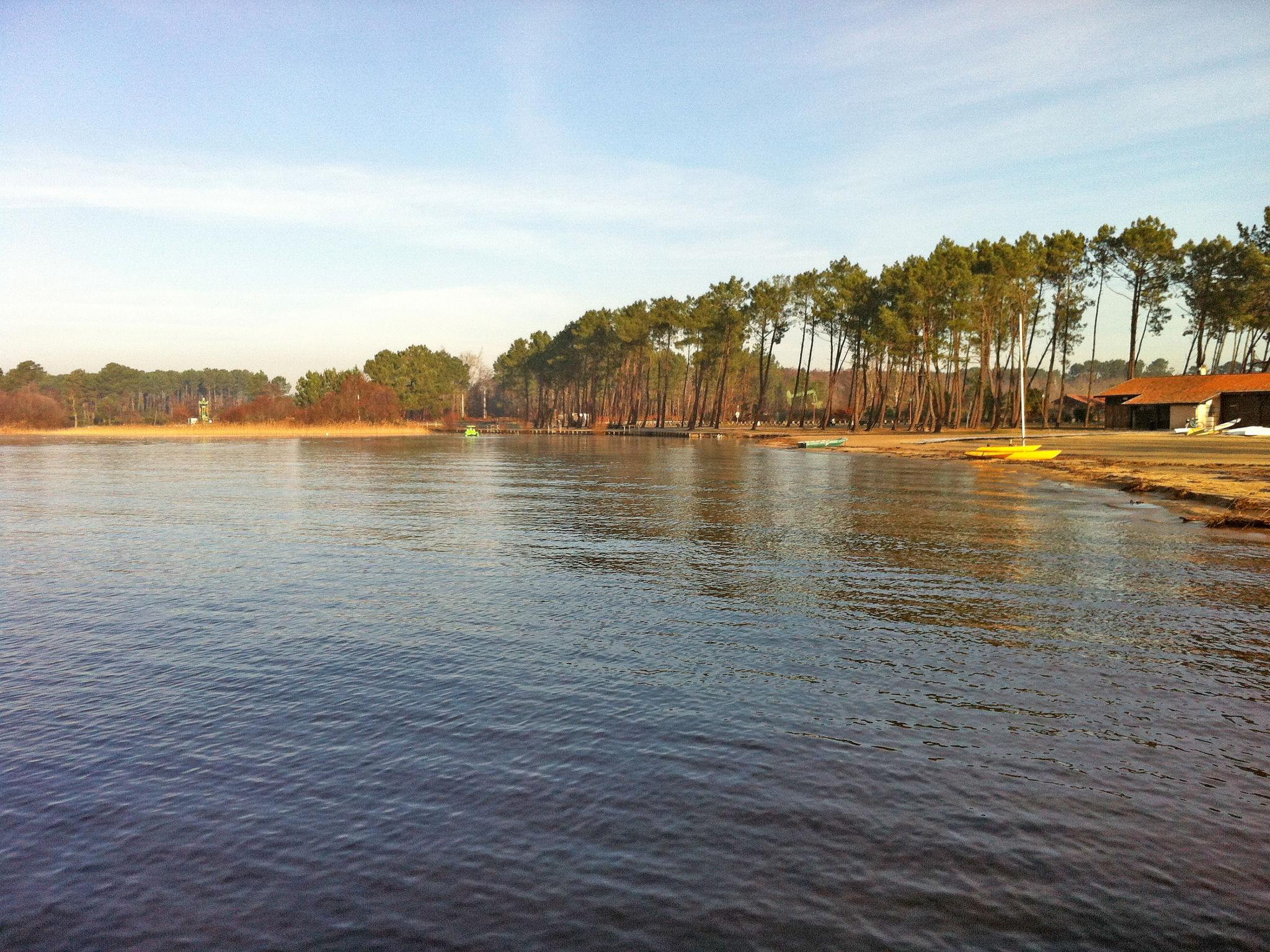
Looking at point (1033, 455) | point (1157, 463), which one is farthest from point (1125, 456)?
point (1157, 463)

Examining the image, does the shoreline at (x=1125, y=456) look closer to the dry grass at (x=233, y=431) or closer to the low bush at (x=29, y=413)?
the dry grass at (x=233, y=431)

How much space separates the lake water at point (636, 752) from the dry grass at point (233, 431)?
134m

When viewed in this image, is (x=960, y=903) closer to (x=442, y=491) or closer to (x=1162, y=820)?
(x=1162, y=820)

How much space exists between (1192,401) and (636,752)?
9790 cm

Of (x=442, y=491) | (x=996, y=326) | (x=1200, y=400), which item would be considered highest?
(x=996, y=326)

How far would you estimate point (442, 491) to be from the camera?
43.7 meters

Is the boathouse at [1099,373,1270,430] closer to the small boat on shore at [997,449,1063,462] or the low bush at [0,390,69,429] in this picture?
the small boat on shore at [997,449,1063,462]

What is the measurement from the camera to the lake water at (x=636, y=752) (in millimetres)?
6344

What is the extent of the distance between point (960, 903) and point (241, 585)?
16.5 meters

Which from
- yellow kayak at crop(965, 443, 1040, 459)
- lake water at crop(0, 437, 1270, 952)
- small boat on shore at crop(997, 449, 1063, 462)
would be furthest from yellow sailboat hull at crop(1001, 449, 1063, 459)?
lake water at crop(0, 437, 1270, 952)

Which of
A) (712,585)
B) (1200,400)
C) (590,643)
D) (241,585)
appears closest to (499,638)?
(590,643)

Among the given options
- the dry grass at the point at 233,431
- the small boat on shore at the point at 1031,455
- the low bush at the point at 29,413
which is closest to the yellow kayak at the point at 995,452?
the small boat on shore at the point at 1031,455

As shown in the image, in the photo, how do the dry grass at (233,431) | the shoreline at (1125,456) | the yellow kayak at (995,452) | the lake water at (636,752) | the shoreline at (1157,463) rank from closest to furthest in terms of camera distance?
the lake water at (636,752)
the shoreline at (1157,463)
the shoreline at (1125,456)
the yellow kayak at (995,452)
the dry grass at (233,431)

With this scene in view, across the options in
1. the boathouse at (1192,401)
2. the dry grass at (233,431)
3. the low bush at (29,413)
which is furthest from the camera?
the low bush at (29,413)
